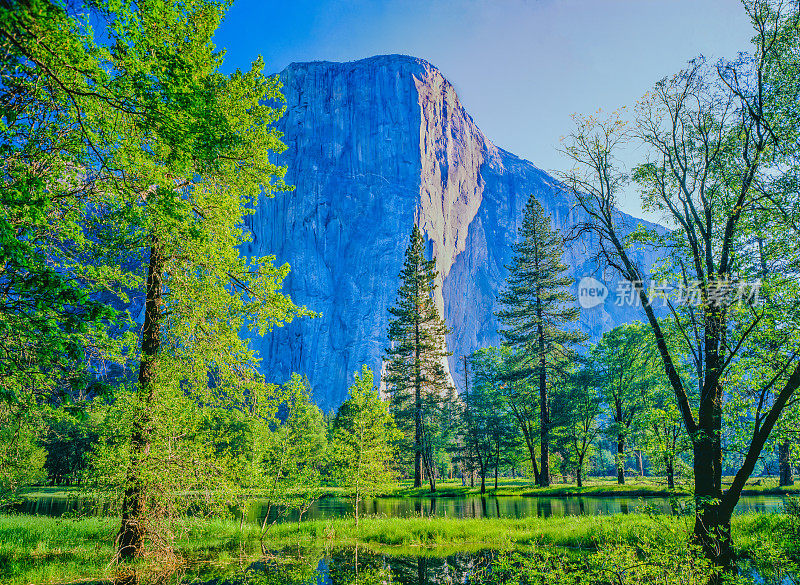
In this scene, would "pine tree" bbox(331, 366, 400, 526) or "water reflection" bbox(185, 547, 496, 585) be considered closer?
"water reflection" bbox(185, 547, 496, 585)

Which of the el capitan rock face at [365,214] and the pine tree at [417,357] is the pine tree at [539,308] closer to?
the pine tree at [417,357]

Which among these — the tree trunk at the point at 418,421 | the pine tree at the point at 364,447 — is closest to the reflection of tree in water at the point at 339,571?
the pine tree at the point at 364,447

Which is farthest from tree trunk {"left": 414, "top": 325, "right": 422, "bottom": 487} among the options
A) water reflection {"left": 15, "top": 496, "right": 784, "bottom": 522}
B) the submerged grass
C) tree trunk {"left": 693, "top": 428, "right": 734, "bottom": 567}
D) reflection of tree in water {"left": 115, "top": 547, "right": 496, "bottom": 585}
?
tree trunk {"left": 693, "top": 428, "right": 734, "bottom": 567}

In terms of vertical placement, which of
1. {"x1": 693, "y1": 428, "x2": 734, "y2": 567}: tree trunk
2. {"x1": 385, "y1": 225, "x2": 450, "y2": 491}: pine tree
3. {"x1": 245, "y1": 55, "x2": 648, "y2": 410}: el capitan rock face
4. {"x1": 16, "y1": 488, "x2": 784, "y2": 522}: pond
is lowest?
{"x1": 16, "y1": 488, "x2": 784, "y2": 522}: pond

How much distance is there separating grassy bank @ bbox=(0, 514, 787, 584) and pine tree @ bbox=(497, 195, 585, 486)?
17.1 meters

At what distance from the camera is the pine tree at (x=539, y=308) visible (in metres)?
31.2

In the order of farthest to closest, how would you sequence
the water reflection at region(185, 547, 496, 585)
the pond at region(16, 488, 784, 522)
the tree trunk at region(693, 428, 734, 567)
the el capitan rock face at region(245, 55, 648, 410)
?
1. the el capitan rock face at region(245, 55, 648, 410)
2. the pond at region(16, 488, 784, 522)
3. the water reflection at region(185, 547, 496, 585)
4. the tree trunk at region(693, 428, 734, 567)

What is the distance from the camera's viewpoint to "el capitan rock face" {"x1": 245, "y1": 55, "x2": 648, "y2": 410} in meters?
89.2

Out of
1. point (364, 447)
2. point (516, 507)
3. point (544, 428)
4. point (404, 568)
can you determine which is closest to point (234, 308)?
point (404, 568)

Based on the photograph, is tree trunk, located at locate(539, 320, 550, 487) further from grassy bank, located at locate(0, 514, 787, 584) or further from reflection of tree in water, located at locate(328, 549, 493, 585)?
reflection of tree in water, located at locate(328, 549, 493, 585)

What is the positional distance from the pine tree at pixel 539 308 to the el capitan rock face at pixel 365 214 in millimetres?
51130

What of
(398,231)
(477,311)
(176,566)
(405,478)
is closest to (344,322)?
(398,231)

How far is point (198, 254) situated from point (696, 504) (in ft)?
41.8

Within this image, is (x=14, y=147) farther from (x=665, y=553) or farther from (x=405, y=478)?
(x=405, y=478)
